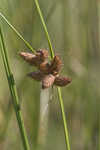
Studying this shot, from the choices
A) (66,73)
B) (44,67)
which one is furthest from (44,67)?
(66,73)

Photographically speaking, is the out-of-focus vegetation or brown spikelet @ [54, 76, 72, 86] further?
the out-of-focus vegetation

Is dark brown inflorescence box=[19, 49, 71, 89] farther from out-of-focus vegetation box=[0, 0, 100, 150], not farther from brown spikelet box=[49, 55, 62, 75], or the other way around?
out-of-focus vegetation box=[0, 0, 100, 150]

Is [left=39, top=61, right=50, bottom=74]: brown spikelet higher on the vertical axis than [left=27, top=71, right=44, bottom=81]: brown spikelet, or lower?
higher

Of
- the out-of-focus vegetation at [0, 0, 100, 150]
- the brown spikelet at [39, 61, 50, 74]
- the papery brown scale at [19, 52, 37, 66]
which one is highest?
the papery brown scale at [19, 52, 37, 66]

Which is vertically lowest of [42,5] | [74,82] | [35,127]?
[35,127]

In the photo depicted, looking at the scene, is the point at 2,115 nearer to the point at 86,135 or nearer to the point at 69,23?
the point at 86,135

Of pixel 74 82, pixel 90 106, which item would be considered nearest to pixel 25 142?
pixel 90 106

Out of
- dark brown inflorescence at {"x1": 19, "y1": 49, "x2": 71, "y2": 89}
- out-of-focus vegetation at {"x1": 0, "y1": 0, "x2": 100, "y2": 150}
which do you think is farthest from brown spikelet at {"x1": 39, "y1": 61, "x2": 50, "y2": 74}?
out-of-focus vegetation at {"x1": 0, "y1": 0, "x2": 100, "y2": 150}

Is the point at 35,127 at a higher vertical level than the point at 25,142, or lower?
lower
